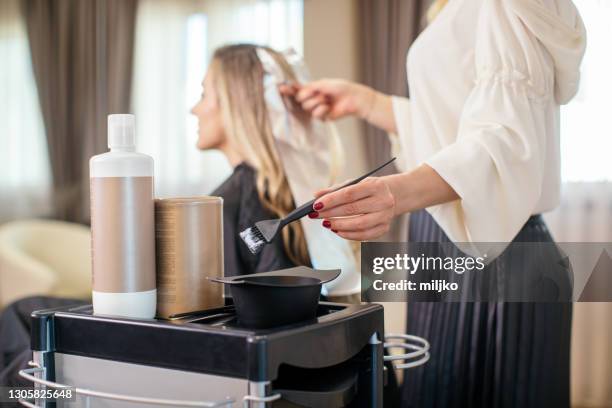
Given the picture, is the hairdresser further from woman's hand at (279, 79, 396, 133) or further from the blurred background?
the blurred background

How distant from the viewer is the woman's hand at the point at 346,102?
1514mm

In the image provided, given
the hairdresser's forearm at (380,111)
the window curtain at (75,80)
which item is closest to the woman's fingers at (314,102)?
the hairdresser's forearm at (380,111)

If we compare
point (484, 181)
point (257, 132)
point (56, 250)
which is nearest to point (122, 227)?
point (484, 181)

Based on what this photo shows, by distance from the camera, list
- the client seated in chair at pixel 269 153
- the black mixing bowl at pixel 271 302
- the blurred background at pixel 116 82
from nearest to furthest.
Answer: the black mixing bowl at pixel 271 302, the client seated in chair at pixel 269 153, the blurred background at pixel 116 82

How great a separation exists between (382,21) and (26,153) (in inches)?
90.5

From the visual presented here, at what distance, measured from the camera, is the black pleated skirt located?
3.73ft

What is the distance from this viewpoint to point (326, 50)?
10.6 feet

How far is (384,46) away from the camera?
3102 mm

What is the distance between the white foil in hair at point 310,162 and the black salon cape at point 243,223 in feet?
0.28

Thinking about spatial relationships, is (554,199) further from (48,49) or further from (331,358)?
(48,49)

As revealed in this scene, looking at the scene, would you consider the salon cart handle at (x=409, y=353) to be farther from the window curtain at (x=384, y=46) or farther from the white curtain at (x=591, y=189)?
the window curtain at (x=384, y=46)

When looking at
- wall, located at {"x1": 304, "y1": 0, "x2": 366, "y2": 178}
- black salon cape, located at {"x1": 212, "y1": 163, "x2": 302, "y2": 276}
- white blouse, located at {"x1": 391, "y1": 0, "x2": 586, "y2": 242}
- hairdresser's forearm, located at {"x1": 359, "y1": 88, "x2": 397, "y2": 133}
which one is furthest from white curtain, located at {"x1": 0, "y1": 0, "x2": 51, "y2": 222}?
white blouse, located at {"x1": 391, "y1": 0, "x2": 586, "y2": 242}

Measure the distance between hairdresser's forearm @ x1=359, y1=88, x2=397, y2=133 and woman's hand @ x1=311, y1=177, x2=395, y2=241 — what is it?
0.63 meters
